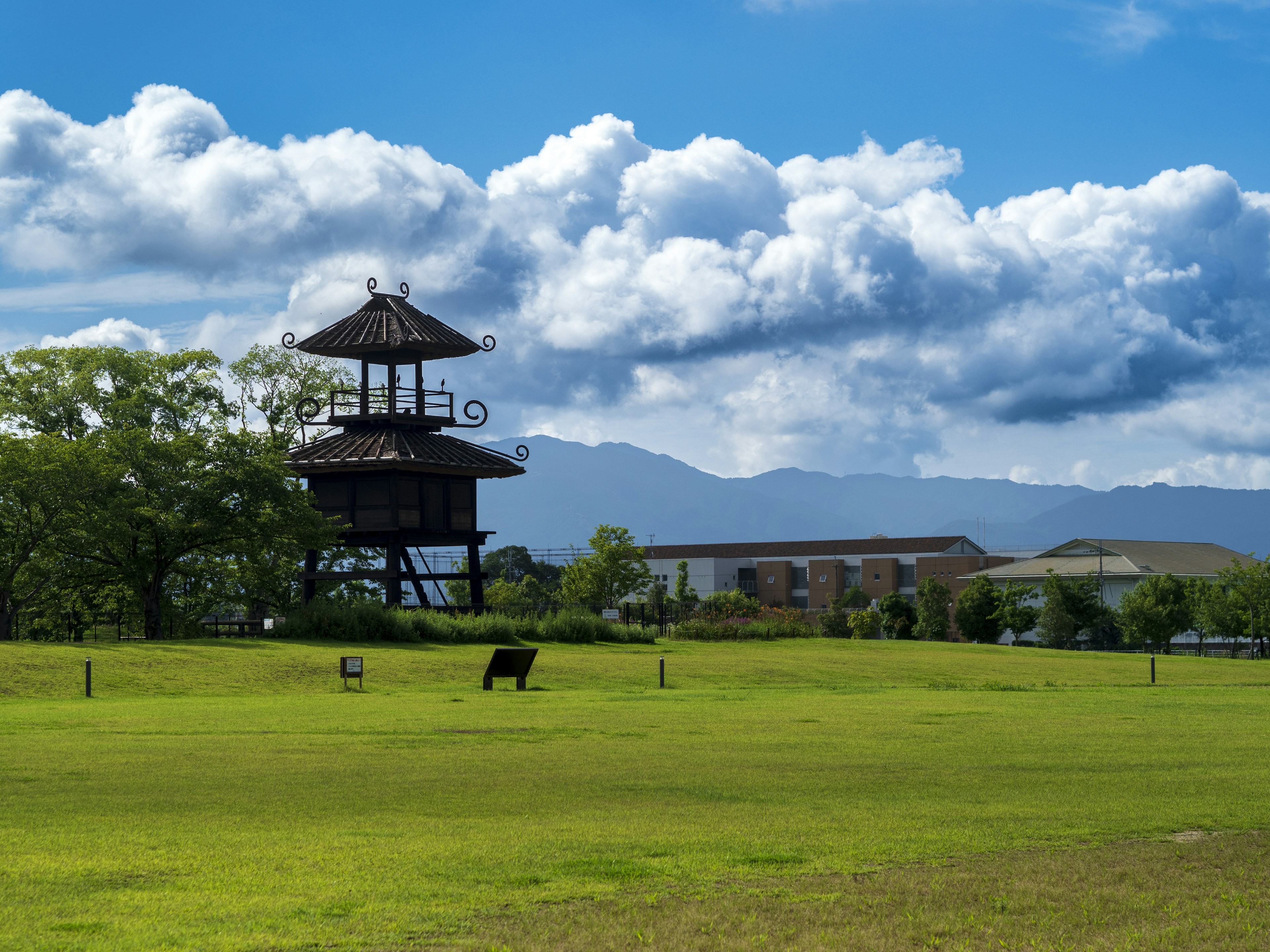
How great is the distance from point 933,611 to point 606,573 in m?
31.7

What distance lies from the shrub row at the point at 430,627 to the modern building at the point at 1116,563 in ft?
248

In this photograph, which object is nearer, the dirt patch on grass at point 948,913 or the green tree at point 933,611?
the dirt patch on grass at point 948,913

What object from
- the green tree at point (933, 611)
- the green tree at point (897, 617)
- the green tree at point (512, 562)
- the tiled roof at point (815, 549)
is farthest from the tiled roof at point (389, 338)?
the green tree at point (512, 562)

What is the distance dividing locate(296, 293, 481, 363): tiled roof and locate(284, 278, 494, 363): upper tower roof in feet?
0.06

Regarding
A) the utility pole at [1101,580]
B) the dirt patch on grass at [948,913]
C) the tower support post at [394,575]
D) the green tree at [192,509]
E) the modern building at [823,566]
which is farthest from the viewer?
the modern building at [823,566]

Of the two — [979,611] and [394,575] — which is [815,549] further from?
[394,575]

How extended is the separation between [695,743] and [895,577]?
130 m

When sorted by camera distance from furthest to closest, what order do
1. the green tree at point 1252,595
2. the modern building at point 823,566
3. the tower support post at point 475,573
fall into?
the modern building at point 823,566 → the green tree at point 1252,595 → the tower support post at point 475,573

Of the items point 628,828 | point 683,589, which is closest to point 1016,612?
point 683,589

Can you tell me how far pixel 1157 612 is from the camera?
264 ft

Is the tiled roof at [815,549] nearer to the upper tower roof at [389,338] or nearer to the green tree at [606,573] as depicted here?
the green tree at [606,573]

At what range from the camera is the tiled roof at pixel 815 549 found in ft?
474

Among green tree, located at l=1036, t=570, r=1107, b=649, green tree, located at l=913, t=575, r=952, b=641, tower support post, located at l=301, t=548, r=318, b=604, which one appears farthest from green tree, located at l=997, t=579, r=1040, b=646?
tower support post, located at l=301, t=548, r=318, b=604

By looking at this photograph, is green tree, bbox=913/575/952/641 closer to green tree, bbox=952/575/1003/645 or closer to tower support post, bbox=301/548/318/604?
green tree, bbox=952/575/1003/645
